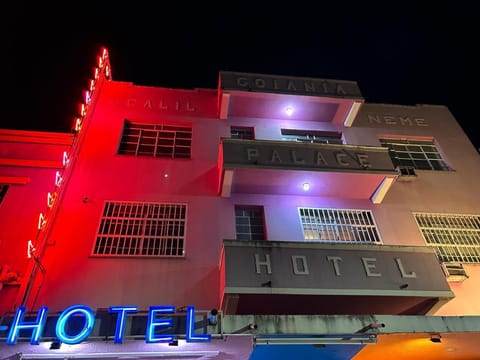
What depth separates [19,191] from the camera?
50.5ft

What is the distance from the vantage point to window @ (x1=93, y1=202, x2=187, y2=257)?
14.2 metres

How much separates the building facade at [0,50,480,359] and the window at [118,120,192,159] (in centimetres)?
7

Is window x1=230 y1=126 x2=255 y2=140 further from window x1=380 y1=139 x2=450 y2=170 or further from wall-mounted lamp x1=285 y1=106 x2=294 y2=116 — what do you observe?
window x1=380 y1=139 x2=450 y2=170

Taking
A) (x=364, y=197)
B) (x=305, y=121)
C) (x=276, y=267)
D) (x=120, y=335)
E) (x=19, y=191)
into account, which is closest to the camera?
(x=120, y=335)

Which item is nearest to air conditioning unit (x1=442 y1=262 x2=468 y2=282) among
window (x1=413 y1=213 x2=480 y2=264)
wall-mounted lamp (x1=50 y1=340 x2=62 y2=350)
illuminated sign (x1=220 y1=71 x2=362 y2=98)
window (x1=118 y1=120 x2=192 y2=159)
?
window (x1=413 y1=213 x2=480 y2=264)

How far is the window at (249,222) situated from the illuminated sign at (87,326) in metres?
5.88

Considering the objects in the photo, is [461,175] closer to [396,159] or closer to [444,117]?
[396,159]

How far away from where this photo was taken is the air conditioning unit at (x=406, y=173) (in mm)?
18156

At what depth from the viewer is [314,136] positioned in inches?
789

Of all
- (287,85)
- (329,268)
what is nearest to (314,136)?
(287,85)

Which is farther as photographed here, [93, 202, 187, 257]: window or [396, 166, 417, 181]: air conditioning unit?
[396, 166, 417, 181]: air conditioning unit

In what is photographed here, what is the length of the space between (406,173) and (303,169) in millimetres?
5980

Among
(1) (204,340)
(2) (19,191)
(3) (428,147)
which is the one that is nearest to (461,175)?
(3) (428,147)

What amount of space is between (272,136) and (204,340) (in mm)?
11894
